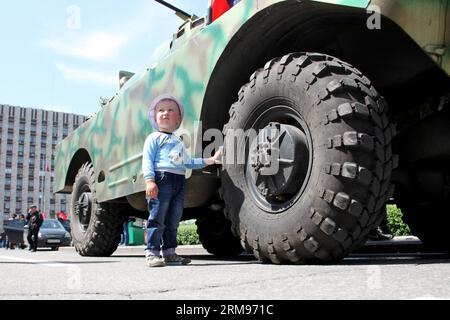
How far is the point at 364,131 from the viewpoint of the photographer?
2.75 m

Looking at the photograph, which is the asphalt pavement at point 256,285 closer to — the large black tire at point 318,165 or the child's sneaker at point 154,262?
the large black tire at point 318,165

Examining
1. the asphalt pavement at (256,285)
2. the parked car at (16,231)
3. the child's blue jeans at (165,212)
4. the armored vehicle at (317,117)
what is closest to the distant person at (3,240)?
the parked car at (16,231)

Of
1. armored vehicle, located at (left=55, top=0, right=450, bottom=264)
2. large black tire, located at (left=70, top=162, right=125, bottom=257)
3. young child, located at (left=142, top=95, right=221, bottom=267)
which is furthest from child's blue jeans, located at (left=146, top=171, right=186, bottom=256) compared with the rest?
large black tire, located at (left=70, top=162, right=125, bottom=257)

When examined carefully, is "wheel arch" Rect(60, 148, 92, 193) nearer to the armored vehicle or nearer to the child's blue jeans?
the armored vehicle

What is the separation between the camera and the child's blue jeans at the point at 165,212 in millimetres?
3658

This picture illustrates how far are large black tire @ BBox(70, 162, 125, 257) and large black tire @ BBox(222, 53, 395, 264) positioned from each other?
308 cm

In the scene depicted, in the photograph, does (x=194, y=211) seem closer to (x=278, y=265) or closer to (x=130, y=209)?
(x=130, y=209)

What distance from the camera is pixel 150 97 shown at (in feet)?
15.1

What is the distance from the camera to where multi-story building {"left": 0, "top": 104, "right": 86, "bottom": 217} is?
3841 inches

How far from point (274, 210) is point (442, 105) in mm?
1138

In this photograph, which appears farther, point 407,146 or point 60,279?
point 407,146

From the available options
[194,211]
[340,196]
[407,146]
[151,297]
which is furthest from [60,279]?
[194,211]
